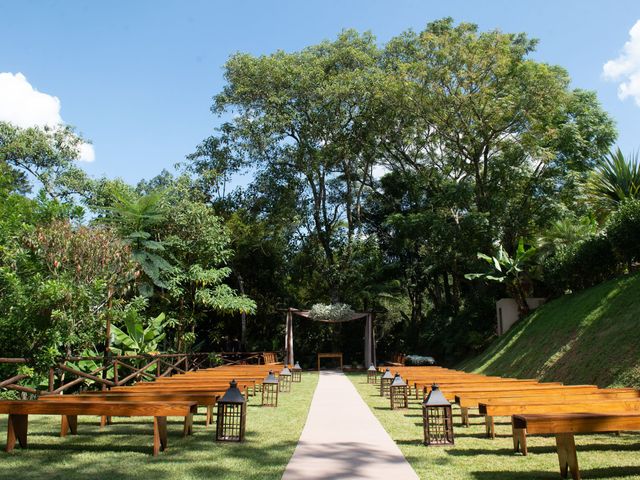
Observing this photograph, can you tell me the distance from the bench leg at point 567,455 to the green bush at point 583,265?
1138cm

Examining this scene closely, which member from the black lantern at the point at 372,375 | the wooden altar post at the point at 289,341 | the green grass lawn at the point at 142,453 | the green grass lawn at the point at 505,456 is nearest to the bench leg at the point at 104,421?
the green grass lawn at the point at 142,453

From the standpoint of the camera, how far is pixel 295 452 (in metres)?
5.47

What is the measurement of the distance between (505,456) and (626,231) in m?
9.87

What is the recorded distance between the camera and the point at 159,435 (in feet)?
18.3

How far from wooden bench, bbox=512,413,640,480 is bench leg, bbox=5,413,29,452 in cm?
501

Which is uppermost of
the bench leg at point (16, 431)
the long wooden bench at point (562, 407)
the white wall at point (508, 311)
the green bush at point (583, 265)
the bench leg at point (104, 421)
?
the green bush at point (583, 265)

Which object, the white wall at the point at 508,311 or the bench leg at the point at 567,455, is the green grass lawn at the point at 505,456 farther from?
the white wall at the point at 508,311

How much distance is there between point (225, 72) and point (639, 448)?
24.0 metres

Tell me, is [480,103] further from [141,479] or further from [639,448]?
[141,479]

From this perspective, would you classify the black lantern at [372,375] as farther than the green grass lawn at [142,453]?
Yes

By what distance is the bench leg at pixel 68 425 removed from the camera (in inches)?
250

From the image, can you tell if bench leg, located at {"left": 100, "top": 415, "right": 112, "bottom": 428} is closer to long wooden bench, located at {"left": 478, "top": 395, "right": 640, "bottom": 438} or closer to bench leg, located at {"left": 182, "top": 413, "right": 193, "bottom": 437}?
bench leg, located at {"left": 182, "top": 413, "right": 193, "bottom": 437}

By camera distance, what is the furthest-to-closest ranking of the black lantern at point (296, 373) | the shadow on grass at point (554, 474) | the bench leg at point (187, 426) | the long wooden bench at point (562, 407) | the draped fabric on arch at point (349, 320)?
the draped fabric on arch at point (349, 320)
the black lantern at point (296, 373)
the bench leg at point (187, 426)
the long wooden bench at point (562, 407)
the shadow on grass at point (554, 474)

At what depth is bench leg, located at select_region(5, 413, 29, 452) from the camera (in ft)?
17.8
